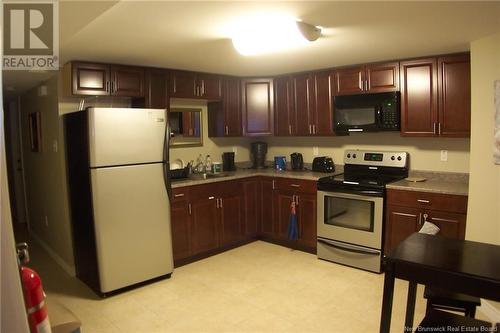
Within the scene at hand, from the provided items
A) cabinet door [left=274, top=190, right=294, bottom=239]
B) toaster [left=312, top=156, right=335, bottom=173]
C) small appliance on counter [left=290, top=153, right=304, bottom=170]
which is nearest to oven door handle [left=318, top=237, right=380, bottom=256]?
cabinet door [left=274, top=190, right=294, bottom=239]

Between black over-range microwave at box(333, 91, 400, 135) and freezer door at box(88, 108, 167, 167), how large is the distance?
1938 millimetres

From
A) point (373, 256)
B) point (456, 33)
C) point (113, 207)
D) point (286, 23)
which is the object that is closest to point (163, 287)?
point (113, 207)

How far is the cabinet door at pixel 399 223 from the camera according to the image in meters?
3.36

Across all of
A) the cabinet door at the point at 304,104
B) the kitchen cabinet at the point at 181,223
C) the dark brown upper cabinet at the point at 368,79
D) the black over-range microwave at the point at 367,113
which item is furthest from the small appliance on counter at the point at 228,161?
the dark brown upper cabinet at the point at 368,79

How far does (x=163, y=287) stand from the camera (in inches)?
133

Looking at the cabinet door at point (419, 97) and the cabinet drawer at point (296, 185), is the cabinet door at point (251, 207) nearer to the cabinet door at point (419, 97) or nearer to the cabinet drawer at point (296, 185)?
the cabinet drawer at point (296, 185)

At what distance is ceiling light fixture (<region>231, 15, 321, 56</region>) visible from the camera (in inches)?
90.4

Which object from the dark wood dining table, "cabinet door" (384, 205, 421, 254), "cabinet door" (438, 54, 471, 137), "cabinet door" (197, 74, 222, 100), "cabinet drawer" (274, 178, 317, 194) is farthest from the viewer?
"cabinet door" (197, 74, 222, 100)

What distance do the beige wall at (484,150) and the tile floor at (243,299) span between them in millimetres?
810

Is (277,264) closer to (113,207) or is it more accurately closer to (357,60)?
(113,207)

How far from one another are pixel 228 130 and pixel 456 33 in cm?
270

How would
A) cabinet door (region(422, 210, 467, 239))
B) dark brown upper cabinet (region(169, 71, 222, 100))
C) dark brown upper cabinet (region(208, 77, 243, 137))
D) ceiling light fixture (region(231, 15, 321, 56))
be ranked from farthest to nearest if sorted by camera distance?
dark brown upper cabinet (region(208, 77, 243, 137)), dark brown upper cabinet (region(169, 71, 222, 100)), cabinet door (region(422, 210, 467, 239)), ceiling light fixture (region(231, 15, 321, 56))

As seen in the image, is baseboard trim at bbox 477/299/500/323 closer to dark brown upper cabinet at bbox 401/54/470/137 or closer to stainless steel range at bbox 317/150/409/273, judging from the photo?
stainless steel range at bbox 317/150/409/273

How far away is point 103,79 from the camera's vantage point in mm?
3438
